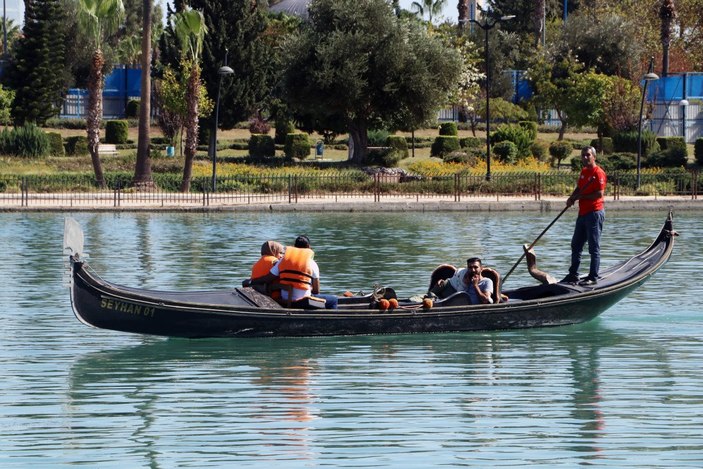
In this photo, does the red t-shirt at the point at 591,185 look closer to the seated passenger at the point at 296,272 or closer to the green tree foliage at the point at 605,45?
the seated passenger at the point at 296,272

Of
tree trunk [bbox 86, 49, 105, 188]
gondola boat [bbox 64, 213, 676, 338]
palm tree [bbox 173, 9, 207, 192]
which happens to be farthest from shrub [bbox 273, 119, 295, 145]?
gondola boat [bbox 64, 213, 676, 338]

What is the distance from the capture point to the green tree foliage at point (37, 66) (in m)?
68.1

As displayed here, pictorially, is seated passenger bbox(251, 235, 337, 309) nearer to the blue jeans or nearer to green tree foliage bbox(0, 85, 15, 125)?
the blue jeans

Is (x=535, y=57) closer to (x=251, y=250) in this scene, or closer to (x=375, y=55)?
(x=375, y=55)

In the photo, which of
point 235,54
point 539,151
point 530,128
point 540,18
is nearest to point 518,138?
point 539,151

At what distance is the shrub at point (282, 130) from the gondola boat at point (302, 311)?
4623 cm

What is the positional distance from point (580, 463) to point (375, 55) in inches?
1837

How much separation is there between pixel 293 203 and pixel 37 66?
28046 millimetres

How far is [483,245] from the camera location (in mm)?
33594

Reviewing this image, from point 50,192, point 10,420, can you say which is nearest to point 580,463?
point 10,420

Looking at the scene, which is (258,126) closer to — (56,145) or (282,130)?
(282,130)

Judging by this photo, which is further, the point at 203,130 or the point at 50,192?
the point at 203,130

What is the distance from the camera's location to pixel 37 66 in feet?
223

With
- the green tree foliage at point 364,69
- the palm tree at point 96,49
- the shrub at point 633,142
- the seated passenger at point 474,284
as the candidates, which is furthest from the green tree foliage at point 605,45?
the seated passenger at point 474,284
